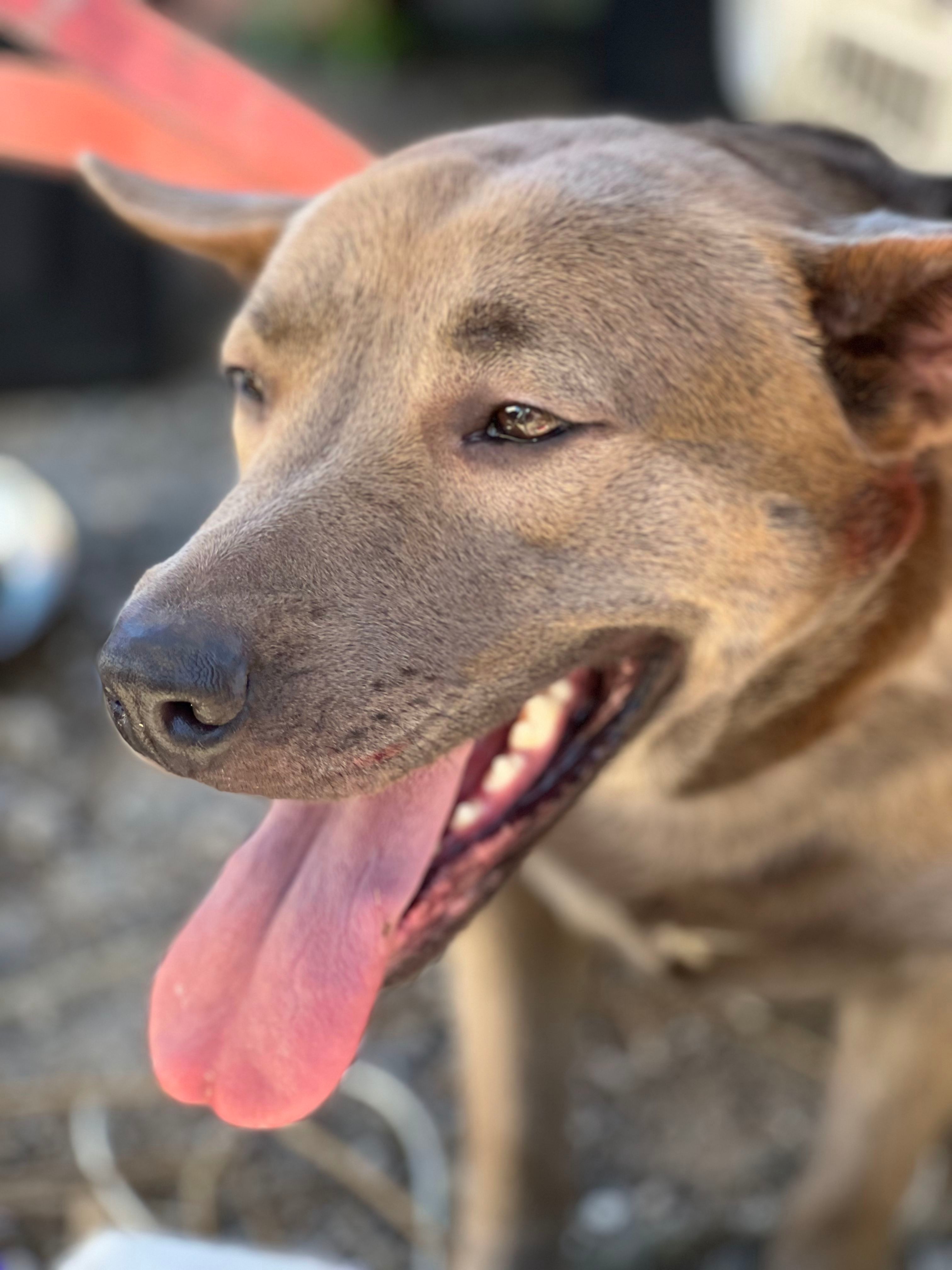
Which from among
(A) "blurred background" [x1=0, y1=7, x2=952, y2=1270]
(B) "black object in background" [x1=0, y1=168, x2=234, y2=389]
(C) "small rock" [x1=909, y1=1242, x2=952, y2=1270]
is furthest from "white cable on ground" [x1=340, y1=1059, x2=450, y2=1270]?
(B) "black object in background" [x1=0, y1=168, x2=234, y2=389]

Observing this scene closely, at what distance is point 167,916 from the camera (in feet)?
10.2

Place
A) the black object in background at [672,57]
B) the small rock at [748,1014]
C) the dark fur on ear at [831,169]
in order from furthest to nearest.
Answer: the black object in background at [672,57]
the small rock at [748,1014]
the dark fur on ear at [831,169]

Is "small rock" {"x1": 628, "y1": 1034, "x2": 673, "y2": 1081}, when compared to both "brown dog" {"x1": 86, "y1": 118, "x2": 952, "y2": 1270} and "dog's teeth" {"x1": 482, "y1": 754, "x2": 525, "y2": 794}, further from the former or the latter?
"dog's teeth" {"x1": 482, "y1": 754, "x2": 525, "y2": 794}

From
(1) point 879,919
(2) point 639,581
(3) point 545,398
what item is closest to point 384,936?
(2) point 639,581

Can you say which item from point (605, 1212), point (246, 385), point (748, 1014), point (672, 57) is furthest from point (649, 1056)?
point (672, 57)

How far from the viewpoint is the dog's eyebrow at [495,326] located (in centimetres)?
157

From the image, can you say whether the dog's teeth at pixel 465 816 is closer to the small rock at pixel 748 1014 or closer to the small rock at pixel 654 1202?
the small rock at pixel 654 1202

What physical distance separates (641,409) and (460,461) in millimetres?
224

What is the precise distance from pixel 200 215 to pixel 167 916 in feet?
5.61

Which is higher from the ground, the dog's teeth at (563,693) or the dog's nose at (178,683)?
the dog's nose at (178,683)

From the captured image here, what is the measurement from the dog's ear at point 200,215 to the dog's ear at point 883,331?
2.60 feet

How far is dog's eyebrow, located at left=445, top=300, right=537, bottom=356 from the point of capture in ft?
5.14

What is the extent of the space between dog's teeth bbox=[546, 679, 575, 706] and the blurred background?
1.09 metres

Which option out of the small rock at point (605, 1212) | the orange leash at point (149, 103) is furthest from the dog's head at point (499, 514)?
the small rock at point (605, 1212)
